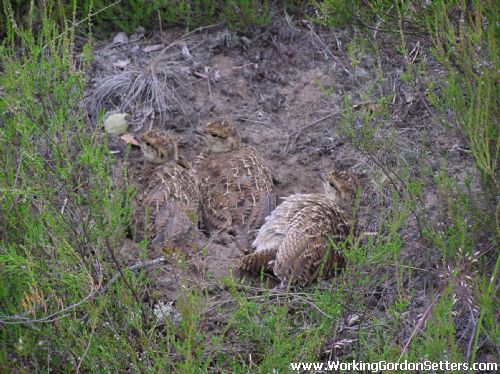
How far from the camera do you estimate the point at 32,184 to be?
586cm

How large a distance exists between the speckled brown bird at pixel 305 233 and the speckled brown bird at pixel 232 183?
0.22 m

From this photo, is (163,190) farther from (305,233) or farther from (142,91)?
(142,91)

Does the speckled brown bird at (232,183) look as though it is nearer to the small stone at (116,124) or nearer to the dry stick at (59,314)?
the small stone at (116,124)

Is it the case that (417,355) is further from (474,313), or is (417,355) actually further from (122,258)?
(122,258)

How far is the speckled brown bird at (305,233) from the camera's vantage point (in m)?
6.43

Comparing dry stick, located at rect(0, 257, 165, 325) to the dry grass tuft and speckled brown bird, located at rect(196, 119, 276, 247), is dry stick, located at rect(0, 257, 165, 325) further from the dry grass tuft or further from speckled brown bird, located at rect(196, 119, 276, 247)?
the dry grass tuft

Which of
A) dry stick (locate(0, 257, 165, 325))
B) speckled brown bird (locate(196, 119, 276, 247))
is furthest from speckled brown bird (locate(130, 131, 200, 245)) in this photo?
dry stick (locate(0, 257, 165, 325))

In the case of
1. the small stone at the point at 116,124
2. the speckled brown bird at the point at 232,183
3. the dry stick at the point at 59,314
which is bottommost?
the speckled brown bird at the point at 232,183

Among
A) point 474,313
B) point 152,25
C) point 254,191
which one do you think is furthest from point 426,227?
point 152,25

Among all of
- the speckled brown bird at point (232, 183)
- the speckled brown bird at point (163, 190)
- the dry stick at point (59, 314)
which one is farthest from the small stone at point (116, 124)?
the dry stick at point (59, 314)

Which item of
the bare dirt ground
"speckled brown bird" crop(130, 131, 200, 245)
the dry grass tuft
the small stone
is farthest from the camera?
the dry grass tuft

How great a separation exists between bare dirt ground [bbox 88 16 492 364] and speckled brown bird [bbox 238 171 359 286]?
253mm

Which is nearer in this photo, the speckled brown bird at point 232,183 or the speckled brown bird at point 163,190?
the speckled brown bird at point 163,190

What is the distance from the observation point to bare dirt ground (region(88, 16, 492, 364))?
7.64 metres
